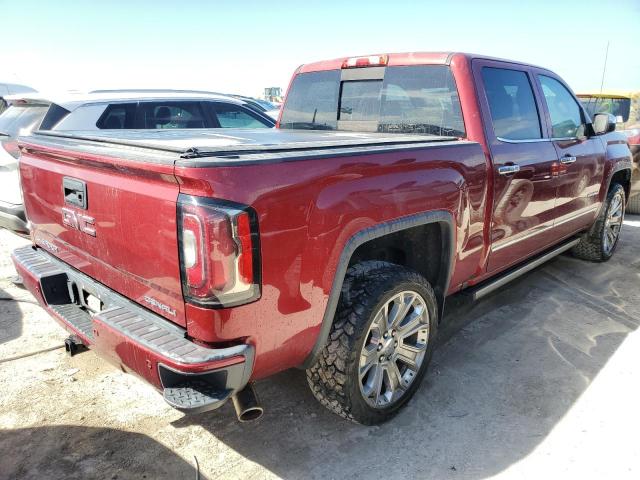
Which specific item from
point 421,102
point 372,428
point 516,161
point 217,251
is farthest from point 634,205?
point 217,251

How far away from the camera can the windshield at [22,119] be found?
5.23 m

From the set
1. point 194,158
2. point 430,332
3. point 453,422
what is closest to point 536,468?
point 453,422

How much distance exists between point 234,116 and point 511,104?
4.11 meters

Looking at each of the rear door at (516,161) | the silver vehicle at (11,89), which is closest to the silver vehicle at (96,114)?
the rear door at (516,161)

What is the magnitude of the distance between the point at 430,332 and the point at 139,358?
1.61 m

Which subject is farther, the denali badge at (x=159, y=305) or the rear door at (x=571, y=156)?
the rear door at (x=571, y=156)

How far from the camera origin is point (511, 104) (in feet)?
11.2

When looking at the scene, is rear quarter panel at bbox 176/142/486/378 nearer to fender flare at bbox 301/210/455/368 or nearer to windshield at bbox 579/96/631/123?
fender flare at bbox 301/210/455/368

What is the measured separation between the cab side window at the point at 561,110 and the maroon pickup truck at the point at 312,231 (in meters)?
0.10

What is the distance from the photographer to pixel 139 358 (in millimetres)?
1934

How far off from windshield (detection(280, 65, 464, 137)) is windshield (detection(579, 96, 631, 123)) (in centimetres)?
666

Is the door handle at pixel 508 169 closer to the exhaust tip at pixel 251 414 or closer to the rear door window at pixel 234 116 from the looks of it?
the exhaust tip at pixel 251 414

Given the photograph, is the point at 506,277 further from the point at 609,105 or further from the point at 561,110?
the point at 609,105

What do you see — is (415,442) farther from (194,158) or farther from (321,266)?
(194,158)
